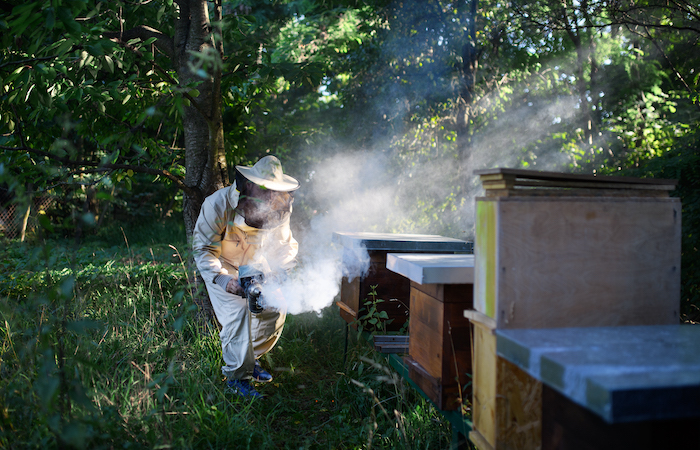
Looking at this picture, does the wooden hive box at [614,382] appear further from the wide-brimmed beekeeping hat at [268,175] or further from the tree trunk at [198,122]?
the tree trunk at [198,122]

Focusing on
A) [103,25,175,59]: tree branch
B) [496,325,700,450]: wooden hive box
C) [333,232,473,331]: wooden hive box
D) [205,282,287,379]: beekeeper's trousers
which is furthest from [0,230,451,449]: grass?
[103,25,175,59]: tree branch

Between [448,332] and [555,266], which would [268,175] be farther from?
[555,266]

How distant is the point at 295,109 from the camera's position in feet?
32.6

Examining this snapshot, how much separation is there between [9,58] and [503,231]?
348cm

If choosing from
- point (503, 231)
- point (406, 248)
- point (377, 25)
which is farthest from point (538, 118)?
point (503, 231)

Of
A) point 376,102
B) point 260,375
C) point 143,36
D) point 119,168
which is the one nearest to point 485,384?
point 260,375

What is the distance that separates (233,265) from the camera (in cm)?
324

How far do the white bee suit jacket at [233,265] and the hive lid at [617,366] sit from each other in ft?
6.66

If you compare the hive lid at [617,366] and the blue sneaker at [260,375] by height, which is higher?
the hive lid at [617,366]

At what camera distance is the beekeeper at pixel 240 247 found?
2850 mm

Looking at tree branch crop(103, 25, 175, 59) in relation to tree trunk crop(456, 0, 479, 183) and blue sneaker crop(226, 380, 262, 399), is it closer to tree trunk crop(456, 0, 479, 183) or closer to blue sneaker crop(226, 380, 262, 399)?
blue sneaker crop(226, 380, 262, 399)

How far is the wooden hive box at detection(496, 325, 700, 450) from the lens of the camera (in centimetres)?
94

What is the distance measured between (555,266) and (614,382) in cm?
54

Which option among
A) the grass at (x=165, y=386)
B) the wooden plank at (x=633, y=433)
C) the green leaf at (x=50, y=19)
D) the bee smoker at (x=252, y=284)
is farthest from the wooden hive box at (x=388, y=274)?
the green leaf at (x=50, y=19)
